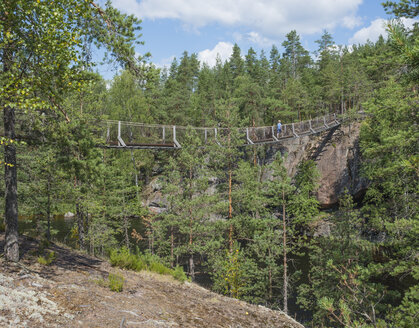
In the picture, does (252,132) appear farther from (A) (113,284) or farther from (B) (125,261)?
(A) (113,284)

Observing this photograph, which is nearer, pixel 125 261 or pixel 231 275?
pixel 125 261

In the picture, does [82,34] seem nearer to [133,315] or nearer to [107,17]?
[107,17]

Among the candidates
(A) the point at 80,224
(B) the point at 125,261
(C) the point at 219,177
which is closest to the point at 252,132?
(C) the point at 219,177

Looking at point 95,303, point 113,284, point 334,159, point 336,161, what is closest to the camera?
point 95,303

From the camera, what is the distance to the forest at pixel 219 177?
14.5 ft

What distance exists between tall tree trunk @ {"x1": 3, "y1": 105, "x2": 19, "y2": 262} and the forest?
0.09ft

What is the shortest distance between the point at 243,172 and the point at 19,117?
10773 mm

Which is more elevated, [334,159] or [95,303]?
[334,159]

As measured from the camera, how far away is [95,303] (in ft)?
13.9

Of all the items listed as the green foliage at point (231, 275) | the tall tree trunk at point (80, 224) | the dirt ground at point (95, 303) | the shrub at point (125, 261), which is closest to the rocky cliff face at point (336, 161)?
the green foliage at point (231, 275)

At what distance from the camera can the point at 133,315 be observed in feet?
13.7

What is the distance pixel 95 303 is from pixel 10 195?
2.73 meters

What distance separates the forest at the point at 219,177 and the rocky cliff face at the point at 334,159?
1343mm

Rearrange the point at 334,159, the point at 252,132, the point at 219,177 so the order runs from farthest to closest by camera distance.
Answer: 1. the point at 334,159
2. the point at 252,132
3. the point at 219,177
